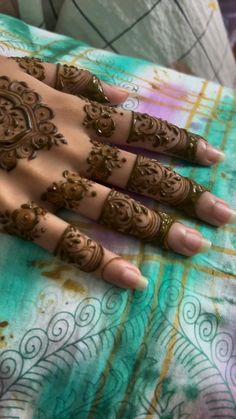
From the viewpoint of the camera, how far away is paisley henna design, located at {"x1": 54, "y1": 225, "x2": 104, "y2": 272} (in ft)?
1.79

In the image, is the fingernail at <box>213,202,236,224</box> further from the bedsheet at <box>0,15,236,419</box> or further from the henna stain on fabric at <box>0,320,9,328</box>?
the henna stain on fabric at <box>0,320,9,328</box>

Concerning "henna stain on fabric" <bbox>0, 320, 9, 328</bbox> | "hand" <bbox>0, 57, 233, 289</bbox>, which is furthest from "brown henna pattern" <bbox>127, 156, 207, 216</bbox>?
"henna stain on fabric" <bbox>0, 320, 9, 328</bbox>

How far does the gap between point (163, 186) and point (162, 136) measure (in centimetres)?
9

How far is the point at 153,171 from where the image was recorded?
631mm

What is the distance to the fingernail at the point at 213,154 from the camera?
27.4 inches

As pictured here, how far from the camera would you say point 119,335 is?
0.52 metres

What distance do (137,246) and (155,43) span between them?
22.5 inches

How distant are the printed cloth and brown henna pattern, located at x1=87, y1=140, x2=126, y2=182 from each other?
44 cm

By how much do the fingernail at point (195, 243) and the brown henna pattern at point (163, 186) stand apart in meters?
0.05

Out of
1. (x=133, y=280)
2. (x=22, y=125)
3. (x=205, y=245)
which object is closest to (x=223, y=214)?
(x=205, y=245)

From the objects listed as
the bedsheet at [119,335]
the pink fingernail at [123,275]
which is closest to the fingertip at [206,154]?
the bedsheet at [119,335]

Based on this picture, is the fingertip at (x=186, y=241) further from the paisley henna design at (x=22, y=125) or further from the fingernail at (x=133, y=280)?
the paisley henna design at (x=22, y=125)

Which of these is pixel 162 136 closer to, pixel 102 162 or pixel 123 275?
pixel 102 162

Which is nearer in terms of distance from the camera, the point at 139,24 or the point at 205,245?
the point at 205,245
